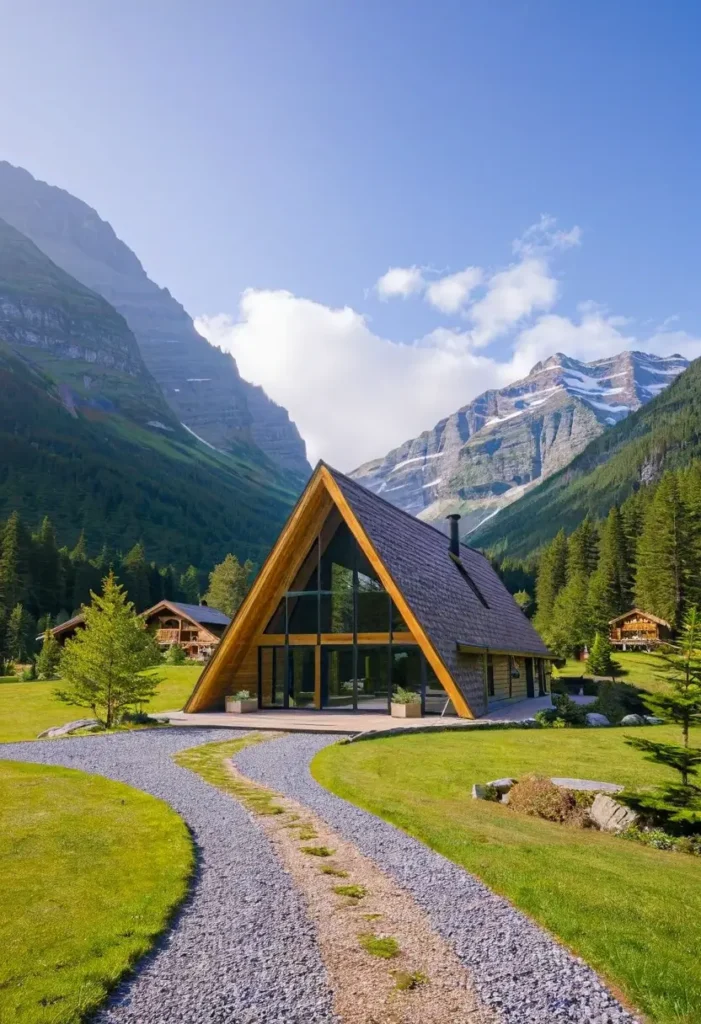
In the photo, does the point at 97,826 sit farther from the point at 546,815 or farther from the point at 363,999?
the point at 546,815

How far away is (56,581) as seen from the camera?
273 ft

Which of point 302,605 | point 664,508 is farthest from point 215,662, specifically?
point 664,508

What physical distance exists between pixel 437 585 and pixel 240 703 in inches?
335

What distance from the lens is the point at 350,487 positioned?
2469cm

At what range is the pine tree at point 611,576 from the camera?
232 feet

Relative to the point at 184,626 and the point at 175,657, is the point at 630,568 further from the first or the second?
the point at 175,657

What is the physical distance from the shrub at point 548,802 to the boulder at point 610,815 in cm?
19

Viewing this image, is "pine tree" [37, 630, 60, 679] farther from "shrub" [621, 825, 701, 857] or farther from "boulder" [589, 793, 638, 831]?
"shrub" [621, 825, 701, 857]

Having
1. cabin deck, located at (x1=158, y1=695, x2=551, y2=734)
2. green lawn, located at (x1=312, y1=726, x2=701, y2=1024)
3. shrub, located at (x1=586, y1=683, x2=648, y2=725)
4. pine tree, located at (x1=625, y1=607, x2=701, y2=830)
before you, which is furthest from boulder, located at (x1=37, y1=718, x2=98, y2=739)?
shrub, located at (x1=586, y1=683, x2=648, y2=725)

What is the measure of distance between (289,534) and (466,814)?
14.7m

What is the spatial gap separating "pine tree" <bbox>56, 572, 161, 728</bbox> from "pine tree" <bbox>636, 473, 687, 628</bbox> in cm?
5201

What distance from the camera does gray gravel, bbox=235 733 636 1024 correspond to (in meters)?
4.51

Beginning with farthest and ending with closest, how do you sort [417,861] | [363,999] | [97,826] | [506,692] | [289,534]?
1. [506,692]
2. [289,534]
3. [97,826]
4. [417,861]
5. [363,999]

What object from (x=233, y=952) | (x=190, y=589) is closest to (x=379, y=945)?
A: (x=233, y=952)
